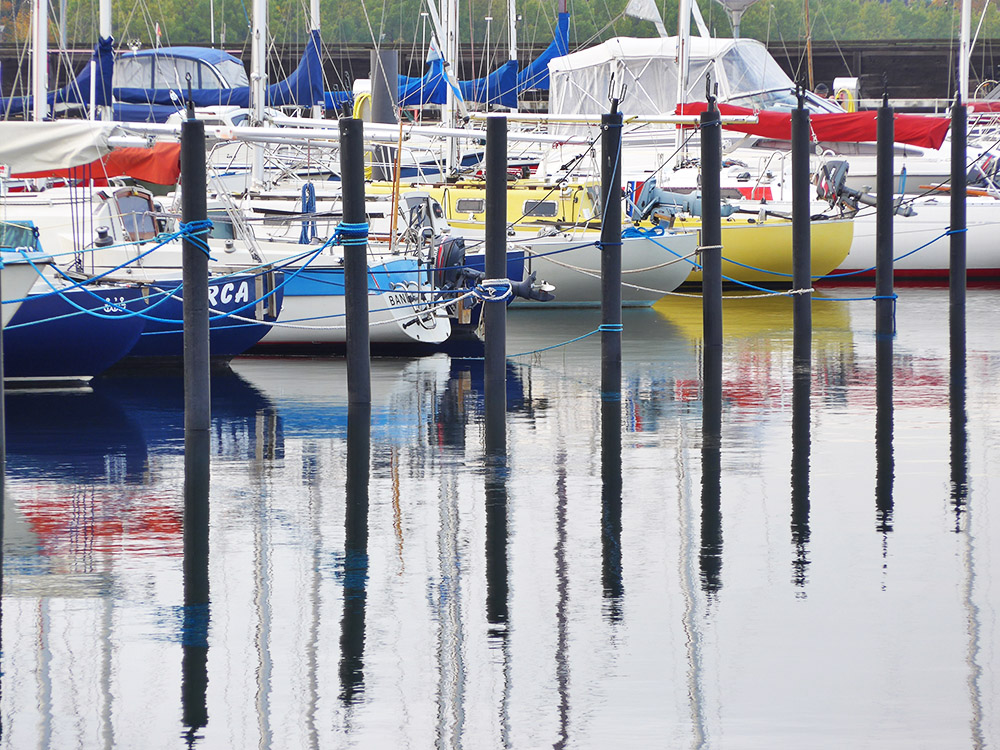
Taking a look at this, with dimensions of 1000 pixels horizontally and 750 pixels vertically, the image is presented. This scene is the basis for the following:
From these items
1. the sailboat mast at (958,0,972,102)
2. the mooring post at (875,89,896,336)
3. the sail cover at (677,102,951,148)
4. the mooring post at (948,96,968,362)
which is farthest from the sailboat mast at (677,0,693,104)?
the mooring post at (875,89,896,336)

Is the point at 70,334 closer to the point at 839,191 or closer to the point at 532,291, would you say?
the point at 532,291

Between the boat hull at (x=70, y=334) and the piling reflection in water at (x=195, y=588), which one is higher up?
the boat hull at (x=70, y=334)

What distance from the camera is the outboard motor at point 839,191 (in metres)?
24.7

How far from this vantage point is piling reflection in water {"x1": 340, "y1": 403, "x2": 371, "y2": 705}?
675cm

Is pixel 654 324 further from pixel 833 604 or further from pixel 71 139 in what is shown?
pixel 833 604

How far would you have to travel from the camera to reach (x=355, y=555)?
864 cm

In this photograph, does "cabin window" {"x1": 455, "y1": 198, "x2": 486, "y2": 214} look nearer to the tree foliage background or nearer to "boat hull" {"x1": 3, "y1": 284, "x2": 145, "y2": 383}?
"boat hull" {"x1": 3, "y1": 284, "x2": 145, "y2": 383}

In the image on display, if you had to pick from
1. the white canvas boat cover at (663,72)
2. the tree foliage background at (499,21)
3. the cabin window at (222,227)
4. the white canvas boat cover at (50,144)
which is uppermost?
the tree foliage background at (499,21)

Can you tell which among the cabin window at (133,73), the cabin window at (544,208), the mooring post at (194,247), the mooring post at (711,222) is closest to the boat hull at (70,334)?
the mooring post at (194,247)

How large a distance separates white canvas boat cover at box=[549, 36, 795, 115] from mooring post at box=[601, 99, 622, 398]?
16.5 meters

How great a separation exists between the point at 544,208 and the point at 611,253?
9.14m

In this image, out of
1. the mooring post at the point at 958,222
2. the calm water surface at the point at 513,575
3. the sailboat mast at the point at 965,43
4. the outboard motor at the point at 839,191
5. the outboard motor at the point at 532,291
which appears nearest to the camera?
the calm water surface at the point at 513,575

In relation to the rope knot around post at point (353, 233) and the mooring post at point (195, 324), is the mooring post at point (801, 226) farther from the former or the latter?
the mooring post at point (195, 324)

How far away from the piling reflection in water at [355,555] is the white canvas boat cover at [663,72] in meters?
19.0
